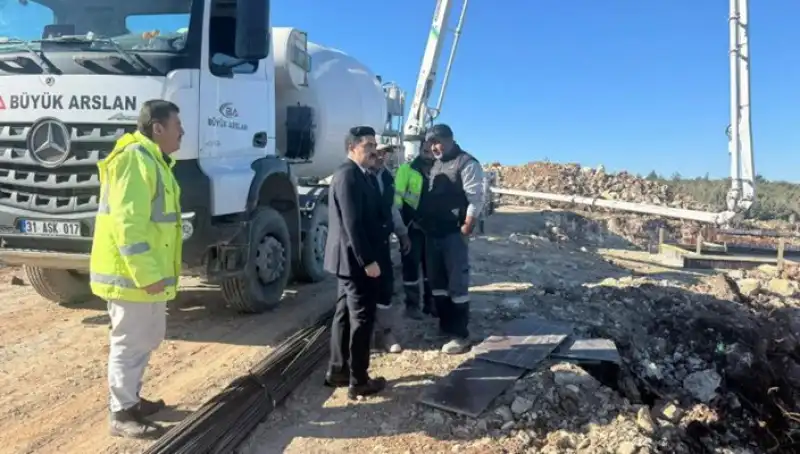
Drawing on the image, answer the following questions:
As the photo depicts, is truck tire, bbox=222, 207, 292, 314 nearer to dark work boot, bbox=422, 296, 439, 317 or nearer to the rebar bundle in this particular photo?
the rebar bundle

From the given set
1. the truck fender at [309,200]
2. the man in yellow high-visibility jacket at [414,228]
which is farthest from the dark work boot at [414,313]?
the truck fender at [309,200]

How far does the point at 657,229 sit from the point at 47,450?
24607 mm

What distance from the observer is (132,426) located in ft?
11.2

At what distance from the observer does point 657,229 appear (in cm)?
2453

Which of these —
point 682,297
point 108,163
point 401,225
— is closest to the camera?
point 108,163

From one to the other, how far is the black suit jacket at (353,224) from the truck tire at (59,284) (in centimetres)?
366

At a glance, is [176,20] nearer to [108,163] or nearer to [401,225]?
[108,163]

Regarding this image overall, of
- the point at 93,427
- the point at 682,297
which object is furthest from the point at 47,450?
the point at 682,297

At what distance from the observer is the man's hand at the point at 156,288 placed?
10.7 ft

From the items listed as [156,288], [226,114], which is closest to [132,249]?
[156,288]

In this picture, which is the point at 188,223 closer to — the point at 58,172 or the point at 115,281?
the point at 58,172

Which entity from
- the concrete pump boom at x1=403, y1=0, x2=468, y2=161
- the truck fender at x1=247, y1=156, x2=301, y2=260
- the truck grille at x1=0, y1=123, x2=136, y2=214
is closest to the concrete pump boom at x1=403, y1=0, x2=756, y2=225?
the concrete pump boom at x1=403, y1=0, x2=468, y2=161

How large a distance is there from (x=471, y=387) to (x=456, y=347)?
Answer: 2.57 ft

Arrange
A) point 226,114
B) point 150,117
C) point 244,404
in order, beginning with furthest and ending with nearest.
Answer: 1. point 226,114
2. point 244,404
3. point 150,117
